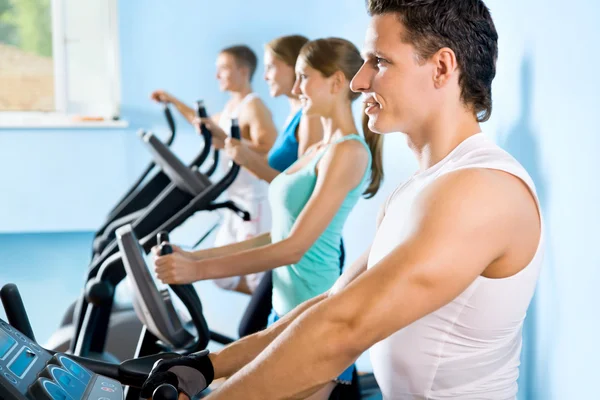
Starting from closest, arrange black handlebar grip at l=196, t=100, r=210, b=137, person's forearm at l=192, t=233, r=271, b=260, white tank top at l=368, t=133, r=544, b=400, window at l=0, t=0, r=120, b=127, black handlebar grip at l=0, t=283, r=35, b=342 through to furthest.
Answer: white tank top at l=368, t=133, r=544, b=400 → black handlebar grip at l=0, t=283, r=35, b=342 → person's forearm at l=192, t=233, r=271, b=260 → black handlebar grip at l=196, t=100, r=210, b=137 → window at l=0, t=0, r=120, b=127

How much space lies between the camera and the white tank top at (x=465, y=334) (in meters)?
1.06

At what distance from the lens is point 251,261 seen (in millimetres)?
1934

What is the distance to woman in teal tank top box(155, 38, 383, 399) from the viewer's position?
191 cm

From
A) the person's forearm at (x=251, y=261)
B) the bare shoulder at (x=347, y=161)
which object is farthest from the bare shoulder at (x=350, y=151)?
the person's forearm at (x=251, y=261)

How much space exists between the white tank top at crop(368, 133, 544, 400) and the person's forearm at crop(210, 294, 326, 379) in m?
0.22

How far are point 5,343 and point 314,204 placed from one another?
1108 mm

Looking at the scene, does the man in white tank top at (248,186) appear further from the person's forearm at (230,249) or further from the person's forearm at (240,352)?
the person's forearm at (240,352)

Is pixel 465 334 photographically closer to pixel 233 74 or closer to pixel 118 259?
pixel 118 259

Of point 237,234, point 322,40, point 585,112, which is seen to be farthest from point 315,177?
point 237,234

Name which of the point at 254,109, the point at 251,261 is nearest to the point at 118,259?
the point at 251,261

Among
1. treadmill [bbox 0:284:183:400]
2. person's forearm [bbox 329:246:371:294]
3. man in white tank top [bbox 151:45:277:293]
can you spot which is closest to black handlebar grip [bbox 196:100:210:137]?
man in white tank top [bbox 151:45:277:293]

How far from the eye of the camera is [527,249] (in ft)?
3.43

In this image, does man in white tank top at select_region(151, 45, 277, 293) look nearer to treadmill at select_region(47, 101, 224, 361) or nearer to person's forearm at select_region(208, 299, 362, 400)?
treadmill at select_region(47, 101, 224, 361)

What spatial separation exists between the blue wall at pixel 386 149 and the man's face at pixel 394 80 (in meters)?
0.30
